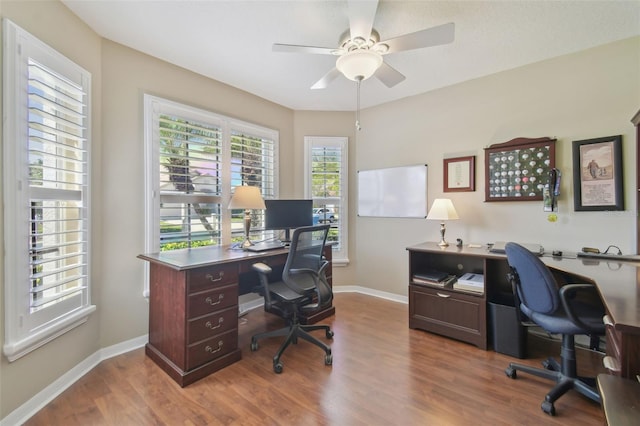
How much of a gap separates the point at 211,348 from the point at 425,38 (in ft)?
8.52

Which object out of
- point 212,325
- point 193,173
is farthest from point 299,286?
point 193,173

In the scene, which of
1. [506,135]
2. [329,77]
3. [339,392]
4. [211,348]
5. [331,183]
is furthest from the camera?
[331,183]

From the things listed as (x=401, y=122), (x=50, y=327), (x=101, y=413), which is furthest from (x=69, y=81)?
(x=401, y=122)

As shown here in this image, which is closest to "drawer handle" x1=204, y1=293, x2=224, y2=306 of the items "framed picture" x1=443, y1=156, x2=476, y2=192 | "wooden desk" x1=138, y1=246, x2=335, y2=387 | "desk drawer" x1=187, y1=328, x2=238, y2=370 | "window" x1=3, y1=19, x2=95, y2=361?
"wooden desk" x1=138, y1=246, x2=335, y2=387

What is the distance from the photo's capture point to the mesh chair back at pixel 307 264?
2127 millimetres

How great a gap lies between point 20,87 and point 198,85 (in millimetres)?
1455

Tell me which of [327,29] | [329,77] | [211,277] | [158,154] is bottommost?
[211,277]

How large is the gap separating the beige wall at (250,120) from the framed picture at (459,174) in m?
0.08

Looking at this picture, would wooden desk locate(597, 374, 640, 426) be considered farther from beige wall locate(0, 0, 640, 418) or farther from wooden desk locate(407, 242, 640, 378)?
beige wall locate(0, 0, 640, 418)

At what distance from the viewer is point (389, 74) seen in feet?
6.79

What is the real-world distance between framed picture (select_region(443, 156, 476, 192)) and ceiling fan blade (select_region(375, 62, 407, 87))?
53.3 inches

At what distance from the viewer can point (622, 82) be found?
221 centimetres

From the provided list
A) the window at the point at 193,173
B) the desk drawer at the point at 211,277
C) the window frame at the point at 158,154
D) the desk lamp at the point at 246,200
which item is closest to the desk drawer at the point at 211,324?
→ the desk drawer at the point at 211,277

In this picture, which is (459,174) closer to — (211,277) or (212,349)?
(211,277)
